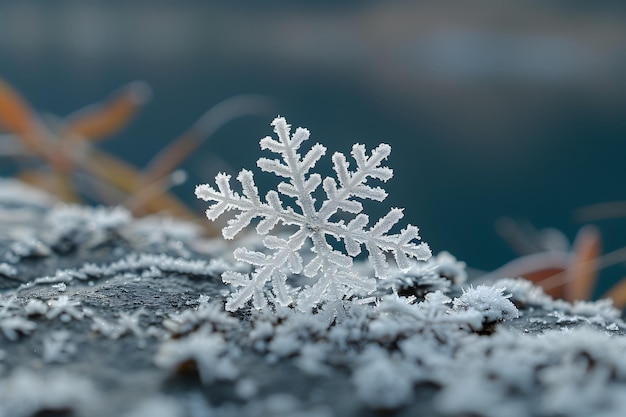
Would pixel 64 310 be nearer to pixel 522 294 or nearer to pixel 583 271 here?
pixel 522 294

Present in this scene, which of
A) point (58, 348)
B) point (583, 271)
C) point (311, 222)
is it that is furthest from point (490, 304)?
point (583, 271)

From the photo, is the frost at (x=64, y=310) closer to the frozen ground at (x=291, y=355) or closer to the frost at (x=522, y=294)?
the frozen ground at (x=291, y=355)

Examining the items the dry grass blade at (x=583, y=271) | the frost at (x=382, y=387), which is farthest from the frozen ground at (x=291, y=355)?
the dry grass blade at (x=583, y=271)

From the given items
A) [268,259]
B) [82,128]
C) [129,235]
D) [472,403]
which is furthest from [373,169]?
[82,128]

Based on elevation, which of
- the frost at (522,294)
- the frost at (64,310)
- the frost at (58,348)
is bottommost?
the frost at (58,348)

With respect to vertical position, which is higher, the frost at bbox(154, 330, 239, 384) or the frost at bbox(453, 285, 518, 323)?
the frost at bbox(453, 285, 518, 323)

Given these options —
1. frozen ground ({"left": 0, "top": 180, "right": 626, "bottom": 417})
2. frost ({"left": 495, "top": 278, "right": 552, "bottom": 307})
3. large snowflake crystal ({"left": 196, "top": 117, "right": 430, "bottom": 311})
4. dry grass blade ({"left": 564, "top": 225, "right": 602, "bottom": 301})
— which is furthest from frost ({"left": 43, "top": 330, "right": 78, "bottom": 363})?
dry grass blade ({"left": 564, "top": 225, "right": 602, "bottom": 301})

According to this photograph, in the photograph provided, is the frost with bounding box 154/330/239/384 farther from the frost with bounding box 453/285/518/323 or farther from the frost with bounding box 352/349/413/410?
the frost with bounding box 453/285/518/323

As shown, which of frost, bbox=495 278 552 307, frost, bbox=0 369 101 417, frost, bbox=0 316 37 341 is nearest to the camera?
frost, bbox=0 369 101 417

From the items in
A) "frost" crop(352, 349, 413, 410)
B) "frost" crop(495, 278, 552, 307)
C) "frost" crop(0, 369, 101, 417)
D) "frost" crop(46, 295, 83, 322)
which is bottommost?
"frost" crop(352, 349, 413, 410)
